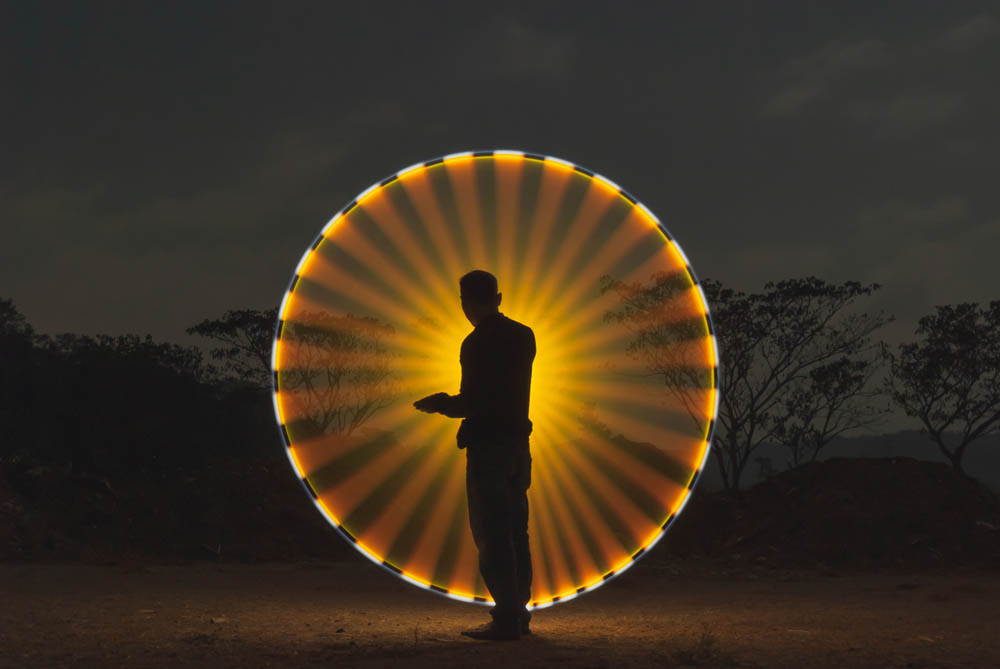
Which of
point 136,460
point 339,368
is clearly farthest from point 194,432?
point 339,368

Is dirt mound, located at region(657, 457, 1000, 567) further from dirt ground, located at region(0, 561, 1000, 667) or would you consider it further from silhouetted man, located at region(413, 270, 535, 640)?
silhouetted man, located at region(413, 270, 535, 640)

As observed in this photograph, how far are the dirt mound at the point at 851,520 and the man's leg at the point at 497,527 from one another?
34.8 ft

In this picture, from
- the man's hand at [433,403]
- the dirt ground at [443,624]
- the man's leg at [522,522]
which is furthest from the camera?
the man's leg at [522,522]

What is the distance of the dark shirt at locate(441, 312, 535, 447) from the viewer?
5984 millimetres

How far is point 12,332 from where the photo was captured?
3581cm

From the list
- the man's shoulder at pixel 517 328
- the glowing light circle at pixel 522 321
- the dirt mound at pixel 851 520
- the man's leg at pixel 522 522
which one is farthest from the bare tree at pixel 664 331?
the dirt mound at pixel 851 520

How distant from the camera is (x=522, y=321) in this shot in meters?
7.79

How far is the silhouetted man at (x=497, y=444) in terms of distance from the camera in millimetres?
5961

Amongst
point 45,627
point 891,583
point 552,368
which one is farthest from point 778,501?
point 45,627

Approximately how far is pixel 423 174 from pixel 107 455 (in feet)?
59.3

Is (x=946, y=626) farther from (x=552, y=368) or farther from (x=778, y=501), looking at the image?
(x=778, y=501)

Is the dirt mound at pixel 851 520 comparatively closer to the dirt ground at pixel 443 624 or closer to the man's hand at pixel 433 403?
the dirt ground at pixel 443 624

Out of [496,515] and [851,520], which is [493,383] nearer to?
[496,515]

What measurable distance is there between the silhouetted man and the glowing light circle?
4.72 ft
